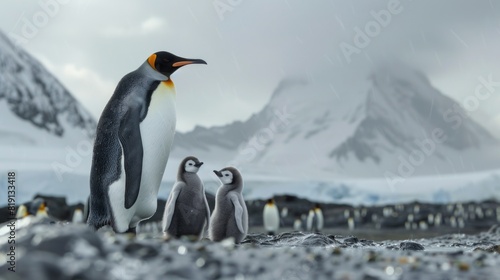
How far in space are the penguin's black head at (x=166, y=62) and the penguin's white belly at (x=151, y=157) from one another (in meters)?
0.23

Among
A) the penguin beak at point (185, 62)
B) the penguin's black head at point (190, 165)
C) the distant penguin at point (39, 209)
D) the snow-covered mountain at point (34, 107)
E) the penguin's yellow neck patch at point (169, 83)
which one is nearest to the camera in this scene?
the penguin's yellow neck patch at point (169, 83)

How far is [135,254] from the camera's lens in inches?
85.7

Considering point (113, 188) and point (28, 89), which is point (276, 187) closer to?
point (113, 188)

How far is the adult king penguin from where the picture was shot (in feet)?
16.4

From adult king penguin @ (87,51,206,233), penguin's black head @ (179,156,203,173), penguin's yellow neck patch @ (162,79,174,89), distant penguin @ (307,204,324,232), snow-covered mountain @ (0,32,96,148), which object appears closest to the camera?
adult king penguin @ (87,51,206,233)

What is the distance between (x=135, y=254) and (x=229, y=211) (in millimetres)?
3837

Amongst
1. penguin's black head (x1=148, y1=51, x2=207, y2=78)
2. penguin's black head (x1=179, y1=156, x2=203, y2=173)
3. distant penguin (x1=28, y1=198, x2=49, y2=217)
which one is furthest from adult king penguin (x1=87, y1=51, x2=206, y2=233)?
distant penguin (x1=28, y1=198, x2=49, y2=217)

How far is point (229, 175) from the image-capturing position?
613 centimetres

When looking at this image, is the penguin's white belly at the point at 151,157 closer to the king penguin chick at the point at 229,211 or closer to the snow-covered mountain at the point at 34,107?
the king penguin chick at the point at 229,211

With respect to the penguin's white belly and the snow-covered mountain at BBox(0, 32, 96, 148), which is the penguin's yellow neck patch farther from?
the snow-covered mountain at BBox(0, 32, 96, 148)

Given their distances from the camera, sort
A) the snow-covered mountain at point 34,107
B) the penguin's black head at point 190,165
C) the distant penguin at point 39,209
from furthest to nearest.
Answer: the snow-covered mountain at point 34,107 < the distant penguin at point 39,209 < the penguin's black head at point 190,165

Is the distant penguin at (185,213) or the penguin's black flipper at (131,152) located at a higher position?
the penguin's black flipper at (131,152)

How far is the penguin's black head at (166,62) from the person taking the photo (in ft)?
Result: 18.2

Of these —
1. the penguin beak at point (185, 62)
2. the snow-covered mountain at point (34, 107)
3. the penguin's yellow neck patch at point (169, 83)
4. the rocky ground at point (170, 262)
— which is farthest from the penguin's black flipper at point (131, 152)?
the snow-covered mountain at point (34, 107)
